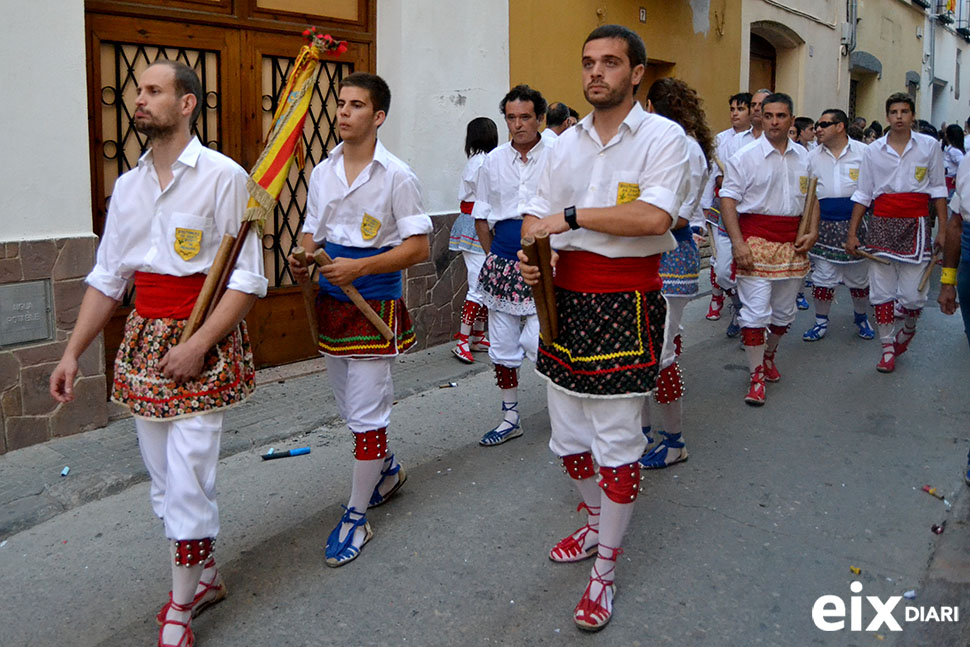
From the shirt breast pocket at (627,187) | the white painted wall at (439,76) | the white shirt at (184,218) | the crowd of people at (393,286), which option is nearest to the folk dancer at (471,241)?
the white painted wall at (439,76)

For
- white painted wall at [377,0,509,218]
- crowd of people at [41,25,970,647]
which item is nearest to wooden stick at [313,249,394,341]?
crowd of people at [41,25,970,647]

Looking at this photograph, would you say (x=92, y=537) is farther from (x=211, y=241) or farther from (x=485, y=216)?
(x=485, y=216)

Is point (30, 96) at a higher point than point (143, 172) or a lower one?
higher

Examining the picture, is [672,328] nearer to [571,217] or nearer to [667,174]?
[667,174]

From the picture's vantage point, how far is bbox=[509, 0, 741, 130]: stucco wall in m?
8.70

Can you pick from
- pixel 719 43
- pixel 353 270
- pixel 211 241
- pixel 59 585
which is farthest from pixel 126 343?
pixel 719 43

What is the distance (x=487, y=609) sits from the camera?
133 inches

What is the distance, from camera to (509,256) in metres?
5.26

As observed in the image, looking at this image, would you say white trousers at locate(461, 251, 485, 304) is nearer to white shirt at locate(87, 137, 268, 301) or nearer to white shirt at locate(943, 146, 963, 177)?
white shirt at locate(87, 137, 268, 301)

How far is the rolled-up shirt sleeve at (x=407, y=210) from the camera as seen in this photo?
379 centimetres

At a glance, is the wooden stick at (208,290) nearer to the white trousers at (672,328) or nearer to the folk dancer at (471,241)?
the white trousers at (672,328)

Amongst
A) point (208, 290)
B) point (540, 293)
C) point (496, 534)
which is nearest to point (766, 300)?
point (496, 534)

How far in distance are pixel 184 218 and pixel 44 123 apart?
94.5 inches

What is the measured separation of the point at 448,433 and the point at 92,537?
2099 mm
